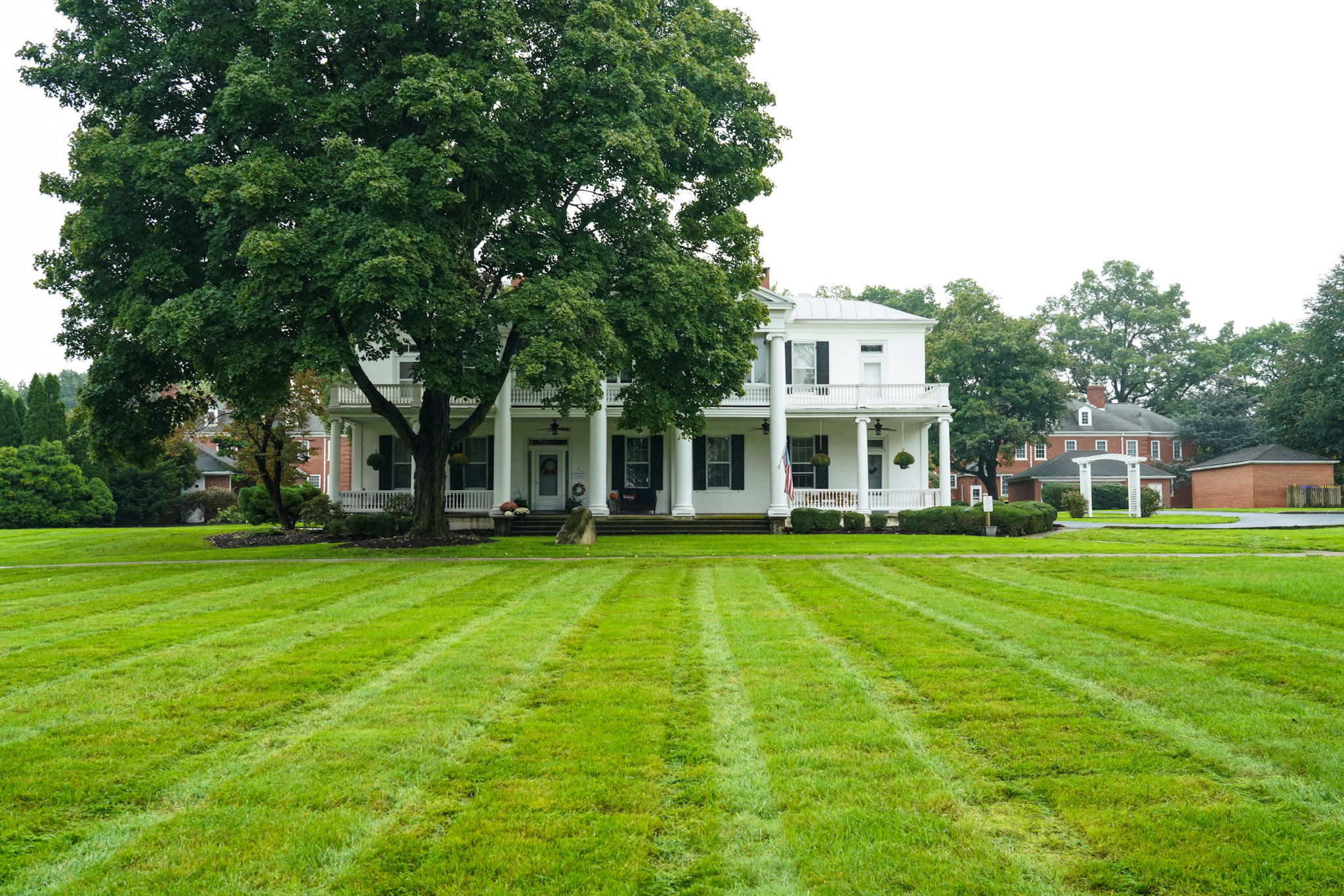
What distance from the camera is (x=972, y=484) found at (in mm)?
53906

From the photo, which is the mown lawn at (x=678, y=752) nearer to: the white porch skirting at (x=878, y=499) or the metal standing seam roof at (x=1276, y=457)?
the white porch skirting at (x=878, y=499)

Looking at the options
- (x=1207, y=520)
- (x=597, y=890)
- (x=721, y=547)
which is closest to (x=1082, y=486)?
(x=1207, y=520)

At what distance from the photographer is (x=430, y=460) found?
1906 cm

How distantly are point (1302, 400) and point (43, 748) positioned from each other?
5432cm

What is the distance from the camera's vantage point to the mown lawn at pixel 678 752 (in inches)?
121

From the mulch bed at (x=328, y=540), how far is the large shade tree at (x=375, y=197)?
141 inches

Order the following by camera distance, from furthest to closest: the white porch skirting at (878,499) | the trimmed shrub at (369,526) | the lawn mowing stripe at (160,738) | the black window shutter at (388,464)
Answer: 1. the black window shutter at (388,464)
2. the white porch skirting at (878,499)
3. the trimmed shrub at (369,526)
4. the lawn mowing stripe at (160,738)

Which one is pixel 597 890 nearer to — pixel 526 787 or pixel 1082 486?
pixel 526 787

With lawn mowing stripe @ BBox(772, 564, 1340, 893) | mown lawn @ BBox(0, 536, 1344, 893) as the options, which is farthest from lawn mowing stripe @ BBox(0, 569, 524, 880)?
lawn mowing stripe @ BBox(772, 564, 1340, 893)

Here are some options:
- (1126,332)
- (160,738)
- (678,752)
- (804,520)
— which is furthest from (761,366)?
(1126,332)

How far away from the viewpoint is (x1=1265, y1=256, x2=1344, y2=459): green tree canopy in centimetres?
4309

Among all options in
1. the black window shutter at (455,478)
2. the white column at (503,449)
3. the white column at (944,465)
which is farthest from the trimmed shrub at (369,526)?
the white column at (944,465)

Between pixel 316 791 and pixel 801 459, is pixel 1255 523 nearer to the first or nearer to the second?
pixel 801 459

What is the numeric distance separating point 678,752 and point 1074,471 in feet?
168
